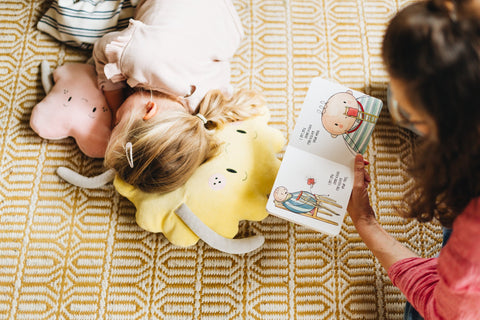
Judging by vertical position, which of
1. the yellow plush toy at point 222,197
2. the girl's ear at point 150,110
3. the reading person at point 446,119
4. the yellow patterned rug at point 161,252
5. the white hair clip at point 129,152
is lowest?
the yellow patterned rug at point 161,252

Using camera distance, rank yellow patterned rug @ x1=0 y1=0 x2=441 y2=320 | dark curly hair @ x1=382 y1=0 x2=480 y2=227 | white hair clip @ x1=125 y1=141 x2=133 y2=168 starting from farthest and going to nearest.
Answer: yellow patterned rug @ x1=0 y1=0 x2=441 y2=320, white hair clip @ x1=125 y1=141 x2=133 y2=168, dark curly hair @ x1=382 y1=0 x2=480 y2=227

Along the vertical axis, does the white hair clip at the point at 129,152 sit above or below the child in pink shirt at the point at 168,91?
below

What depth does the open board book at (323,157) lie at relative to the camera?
2.75 feet

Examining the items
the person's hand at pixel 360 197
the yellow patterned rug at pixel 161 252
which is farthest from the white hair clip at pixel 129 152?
the person's hand at pixel 360 197

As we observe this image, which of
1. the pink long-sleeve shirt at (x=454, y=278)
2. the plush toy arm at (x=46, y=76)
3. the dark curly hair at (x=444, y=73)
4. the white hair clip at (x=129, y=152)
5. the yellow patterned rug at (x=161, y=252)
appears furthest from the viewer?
the plush toy arm at (x=46, y=76)

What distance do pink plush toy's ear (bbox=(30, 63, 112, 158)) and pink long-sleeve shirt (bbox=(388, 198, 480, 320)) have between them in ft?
2.42

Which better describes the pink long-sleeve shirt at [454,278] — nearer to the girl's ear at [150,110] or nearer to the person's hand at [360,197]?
the person's hand at [360,197]

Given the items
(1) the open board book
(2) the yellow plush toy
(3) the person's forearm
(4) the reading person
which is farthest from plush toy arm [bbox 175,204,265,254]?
(4) the reading person

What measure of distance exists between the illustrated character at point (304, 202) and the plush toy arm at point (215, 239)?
15cm

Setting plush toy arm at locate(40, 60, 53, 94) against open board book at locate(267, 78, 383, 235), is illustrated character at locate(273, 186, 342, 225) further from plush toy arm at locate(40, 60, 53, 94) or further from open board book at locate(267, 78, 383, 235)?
plush toy arm at locate(40, 60, 53, 94)

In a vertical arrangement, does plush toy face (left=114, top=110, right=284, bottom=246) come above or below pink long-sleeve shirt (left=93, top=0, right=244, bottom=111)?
below

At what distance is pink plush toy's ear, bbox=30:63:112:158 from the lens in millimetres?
969

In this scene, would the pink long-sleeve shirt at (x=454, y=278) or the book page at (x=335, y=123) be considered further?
the book page at (x=335, y=123)

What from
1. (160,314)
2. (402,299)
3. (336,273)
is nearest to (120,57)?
(160,314)
